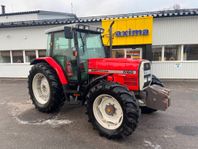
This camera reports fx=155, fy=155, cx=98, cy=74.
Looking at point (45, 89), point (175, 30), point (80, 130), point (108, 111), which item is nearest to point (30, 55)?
point (45, 89)

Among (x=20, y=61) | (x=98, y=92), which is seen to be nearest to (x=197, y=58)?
(x=98, y=92)

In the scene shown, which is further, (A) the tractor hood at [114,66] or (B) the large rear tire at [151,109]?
(B) the large rear tire at [151,109]

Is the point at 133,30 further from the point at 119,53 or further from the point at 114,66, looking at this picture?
the point at 114,66

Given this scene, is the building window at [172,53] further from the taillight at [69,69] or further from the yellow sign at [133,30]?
the taillight at [69,69]

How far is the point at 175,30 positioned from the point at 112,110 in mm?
7332

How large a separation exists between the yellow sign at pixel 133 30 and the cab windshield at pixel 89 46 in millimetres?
3955

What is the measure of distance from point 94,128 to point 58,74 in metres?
1.72

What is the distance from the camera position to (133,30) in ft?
27.6

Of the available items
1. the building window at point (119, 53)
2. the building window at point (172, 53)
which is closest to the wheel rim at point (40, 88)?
the building window at point (119, 53)

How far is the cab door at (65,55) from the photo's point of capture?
13.0 ft

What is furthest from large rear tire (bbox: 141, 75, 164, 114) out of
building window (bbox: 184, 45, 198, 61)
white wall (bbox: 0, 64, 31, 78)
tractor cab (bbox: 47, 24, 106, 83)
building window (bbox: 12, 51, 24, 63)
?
building window (bbox: 12, 51, 24, 63)

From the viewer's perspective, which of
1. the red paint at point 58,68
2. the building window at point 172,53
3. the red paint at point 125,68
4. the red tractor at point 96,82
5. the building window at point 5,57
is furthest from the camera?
the building window at point 5,57

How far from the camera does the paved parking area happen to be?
2.93 metres

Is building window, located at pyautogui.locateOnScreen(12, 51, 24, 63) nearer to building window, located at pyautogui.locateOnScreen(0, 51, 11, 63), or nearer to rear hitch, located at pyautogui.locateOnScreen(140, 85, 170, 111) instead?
building window, located at pyautogui.locateOnScreen(0, 51, 11, 63)
